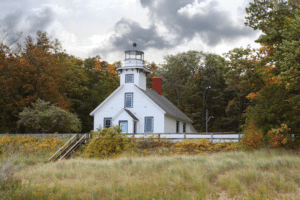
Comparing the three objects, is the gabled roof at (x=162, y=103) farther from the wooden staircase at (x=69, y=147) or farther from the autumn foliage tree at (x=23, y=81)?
the autumn foliage tree at (x=23, y=81)

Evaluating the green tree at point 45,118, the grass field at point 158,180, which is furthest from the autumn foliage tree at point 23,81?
the grass field at point 158,180

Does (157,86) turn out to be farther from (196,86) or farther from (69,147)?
(69,147)

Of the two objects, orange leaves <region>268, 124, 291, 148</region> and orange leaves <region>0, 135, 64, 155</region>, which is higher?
orange leaves <region>268, 124, 291, 148</region>

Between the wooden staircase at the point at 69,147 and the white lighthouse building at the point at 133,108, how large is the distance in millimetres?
6451

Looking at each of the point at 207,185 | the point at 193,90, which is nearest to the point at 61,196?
the point at 207,185

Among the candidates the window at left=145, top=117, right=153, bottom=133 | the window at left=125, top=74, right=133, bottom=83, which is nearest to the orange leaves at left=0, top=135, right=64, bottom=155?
the window at left=145, top=117, right=153, bottom=133

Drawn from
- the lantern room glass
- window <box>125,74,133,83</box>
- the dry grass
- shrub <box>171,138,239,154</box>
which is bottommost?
the dry grass

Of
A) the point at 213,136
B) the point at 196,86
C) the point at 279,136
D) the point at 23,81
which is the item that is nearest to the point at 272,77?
the point at 279,136

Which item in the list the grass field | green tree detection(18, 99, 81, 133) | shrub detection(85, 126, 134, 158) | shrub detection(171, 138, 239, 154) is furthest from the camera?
green tree detection(18, 99, 81, 133)

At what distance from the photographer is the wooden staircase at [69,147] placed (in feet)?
62.8

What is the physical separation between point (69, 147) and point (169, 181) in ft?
40.5

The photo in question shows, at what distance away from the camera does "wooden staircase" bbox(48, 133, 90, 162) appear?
19.1m

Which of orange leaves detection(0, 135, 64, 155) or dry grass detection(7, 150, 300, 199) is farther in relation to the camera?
orange leaves detection(0, 135, 64, 155)

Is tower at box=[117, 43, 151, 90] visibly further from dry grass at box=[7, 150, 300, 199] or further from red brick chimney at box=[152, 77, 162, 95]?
dry grass at box=[7, 150, 300, 199]
